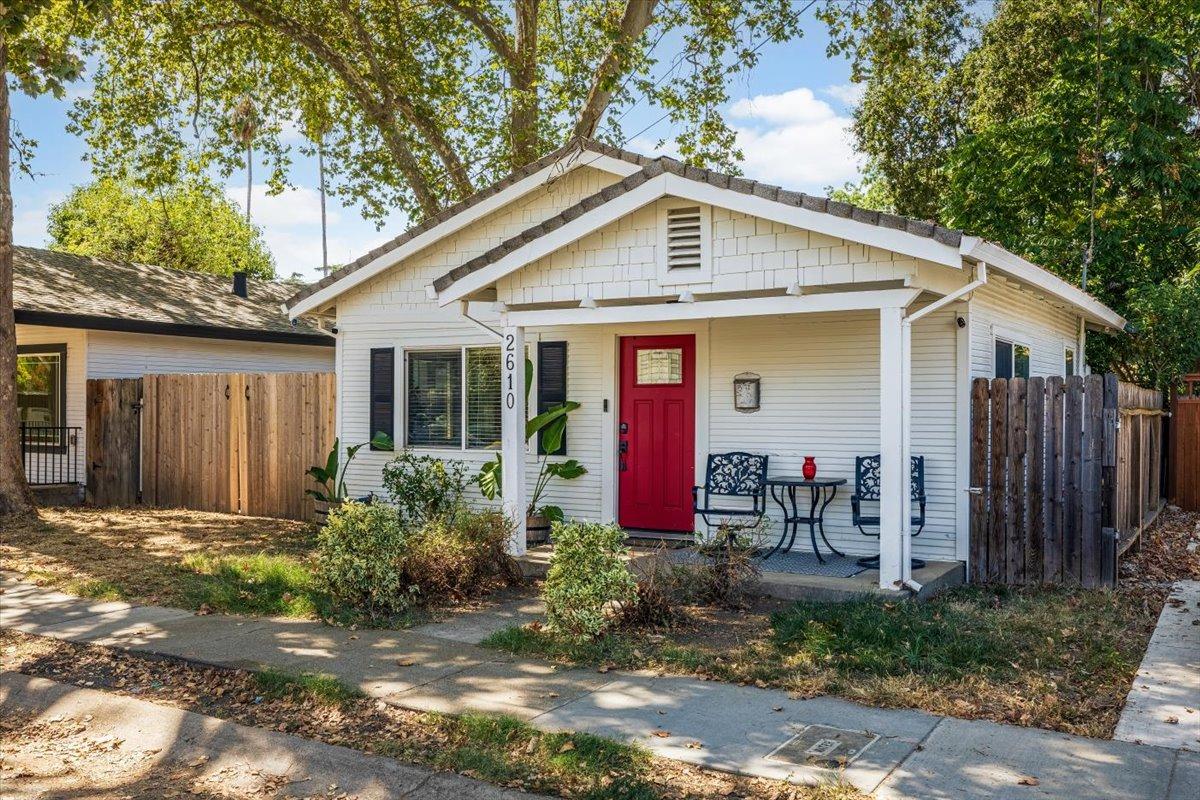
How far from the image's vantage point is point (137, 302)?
1644 centimetres

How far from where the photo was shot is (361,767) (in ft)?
15.0

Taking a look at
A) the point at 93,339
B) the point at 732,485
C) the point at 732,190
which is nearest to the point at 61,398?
the point at 93,339

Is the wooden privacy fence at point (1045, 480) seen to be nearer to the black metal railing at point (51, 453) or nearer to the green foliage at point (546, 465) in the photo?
the green foliage at point (546, 465)

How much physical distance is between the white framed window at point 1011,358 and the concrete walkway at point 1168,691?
332 cm

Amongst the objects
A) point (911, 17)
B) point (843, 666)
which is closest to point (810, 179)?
point (911, 17)

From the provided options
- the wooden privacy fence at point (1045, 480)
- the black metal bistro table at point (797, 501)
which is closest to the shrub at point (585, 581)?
the black metal bistro table at point (797, 501)

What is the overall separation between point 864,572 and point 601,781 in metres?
4.91

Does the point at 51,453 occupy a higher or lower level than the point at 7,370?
lower

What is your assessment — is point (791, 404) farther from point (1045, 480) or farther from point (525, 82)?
point (525, 82)

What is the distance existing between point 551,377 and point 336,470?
3.20m

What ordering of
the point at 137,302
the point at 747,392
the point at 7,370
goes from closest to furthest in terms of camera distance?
1. the point at 747,392
2. the point at 7,370
3. the point at 137,302

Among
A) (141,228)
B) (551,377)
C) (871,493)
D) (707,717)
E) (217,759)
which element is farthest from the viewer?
(141,228)

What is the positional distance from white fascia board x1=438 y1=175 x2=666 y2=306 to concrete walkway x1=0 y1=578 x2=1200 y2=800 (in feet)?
11.9

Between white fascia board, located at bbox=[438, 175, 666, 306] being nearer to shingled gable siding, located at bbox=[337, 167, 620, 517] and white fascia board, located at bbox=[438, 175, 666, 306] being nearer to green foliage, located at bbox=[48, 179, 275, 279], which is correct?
shingled gable siding, located at bbox=[337, 167, 620, 517]
